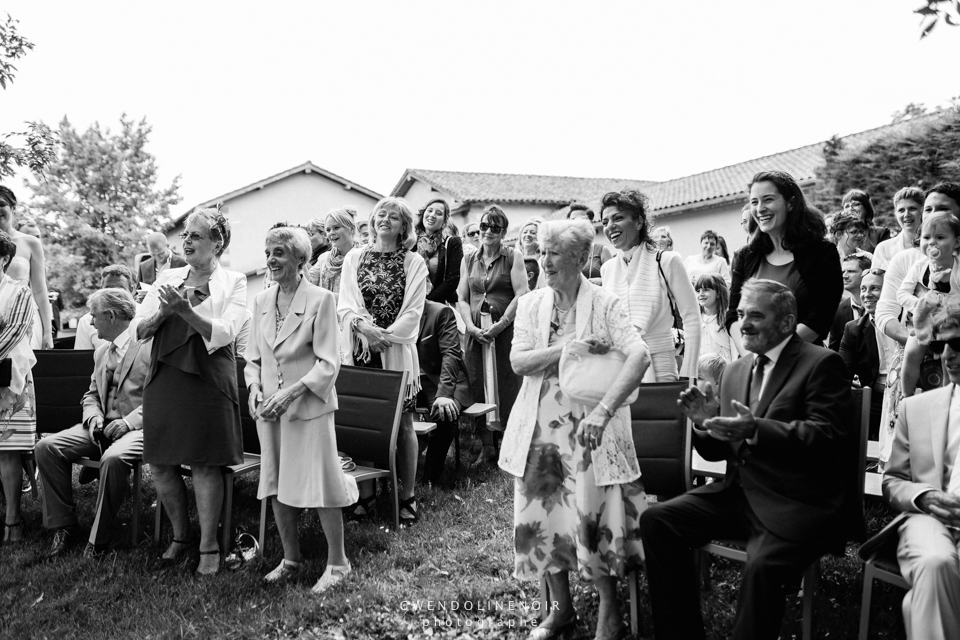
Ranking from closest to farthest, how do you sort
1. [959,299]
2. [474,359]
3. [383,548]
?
[959,299] < [383,548] < [474,359]

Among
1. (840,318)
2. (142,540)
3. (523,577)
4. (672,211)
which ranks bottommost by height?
(142,540)

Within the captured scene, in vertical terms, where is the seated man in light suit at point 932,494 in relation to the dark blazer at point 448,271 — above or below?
below

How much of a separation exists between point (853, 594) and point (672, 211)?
83.5ft

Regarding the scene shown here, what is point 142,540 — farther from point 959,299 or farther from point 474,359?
point 959,299

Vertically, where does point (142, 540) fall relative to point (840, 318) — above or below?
below

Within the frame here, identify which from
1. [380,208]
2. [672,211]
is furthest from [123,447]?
[672,211]

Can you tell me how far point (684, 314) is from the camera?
194 inches

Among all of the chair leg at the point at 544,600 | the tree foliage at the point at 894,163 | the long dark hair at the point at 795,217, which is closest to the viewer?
the chair leg at the point at 544,600

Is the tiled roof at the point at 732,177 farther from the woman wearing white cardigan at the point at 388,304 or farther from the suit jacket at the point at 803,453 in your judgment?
the suit jacket at the point at 803,453

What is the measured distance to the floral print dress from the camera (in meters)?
3.44

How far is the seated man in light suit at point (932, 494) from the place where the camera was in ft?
8.80

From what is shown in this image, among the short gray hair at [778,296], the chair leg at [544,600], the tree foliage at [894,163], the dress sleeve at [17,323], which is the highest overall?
the tree foliage at [894,163]

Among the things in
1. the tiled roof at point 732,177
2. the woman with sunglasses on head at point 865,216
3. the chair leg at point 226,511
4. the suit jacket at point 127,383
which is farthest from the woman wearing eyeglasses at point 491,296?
the tiled roof at point 732,177

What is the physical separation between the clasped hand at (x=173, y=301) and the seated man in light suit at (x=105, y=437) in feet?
4.36
